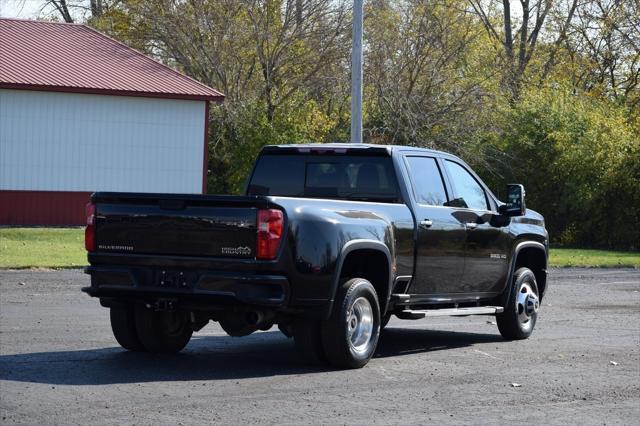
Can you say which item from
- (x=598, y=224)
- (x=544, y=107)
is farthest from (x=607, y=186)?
(x=544, y=107)

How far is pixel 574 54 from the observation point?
54.9 m

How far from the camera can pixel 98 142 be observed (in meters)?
35.6

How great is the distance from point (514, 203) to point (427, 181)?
1.22m

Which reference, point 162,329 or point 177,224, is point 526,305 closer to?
point 162,329

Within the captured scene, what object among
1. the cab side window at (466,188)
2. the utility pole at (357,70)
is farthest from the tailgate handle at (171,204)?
the utility pole at (357,70)

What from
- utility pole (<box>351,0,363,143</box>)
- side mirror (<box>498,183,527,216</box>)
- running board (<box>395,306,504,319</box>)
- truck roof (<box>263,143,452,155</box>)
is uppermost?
utility pole (<box>351,0,363,143</box>)

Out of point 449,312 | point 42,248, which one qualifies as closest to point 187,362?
point 449,312

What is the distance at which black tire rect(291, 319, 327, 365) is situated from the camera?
10.6m

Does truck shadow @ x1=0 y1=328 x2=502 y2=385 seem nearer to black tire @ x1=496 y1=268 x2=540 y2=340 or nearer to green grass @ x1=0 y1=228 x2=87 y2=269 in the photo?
black tire @ x1=496 y1=268 x2=540 y2=340

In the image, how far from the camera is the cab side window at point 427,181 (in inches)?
473

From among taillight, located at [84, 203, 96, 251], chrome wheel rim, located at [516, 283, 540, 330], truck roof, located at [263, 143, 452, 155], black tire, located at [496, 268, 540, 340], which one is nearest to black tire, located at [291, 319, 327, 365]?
taillight, located at [84, 203, 96, 251]

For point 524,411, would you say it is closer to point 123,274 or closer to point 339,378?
point 339,378

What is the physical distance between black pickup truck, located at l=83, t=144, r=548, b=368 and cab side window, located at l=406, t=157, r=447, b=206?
0.06ft

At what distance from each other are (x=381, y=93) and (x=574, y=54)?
16.9 meters
